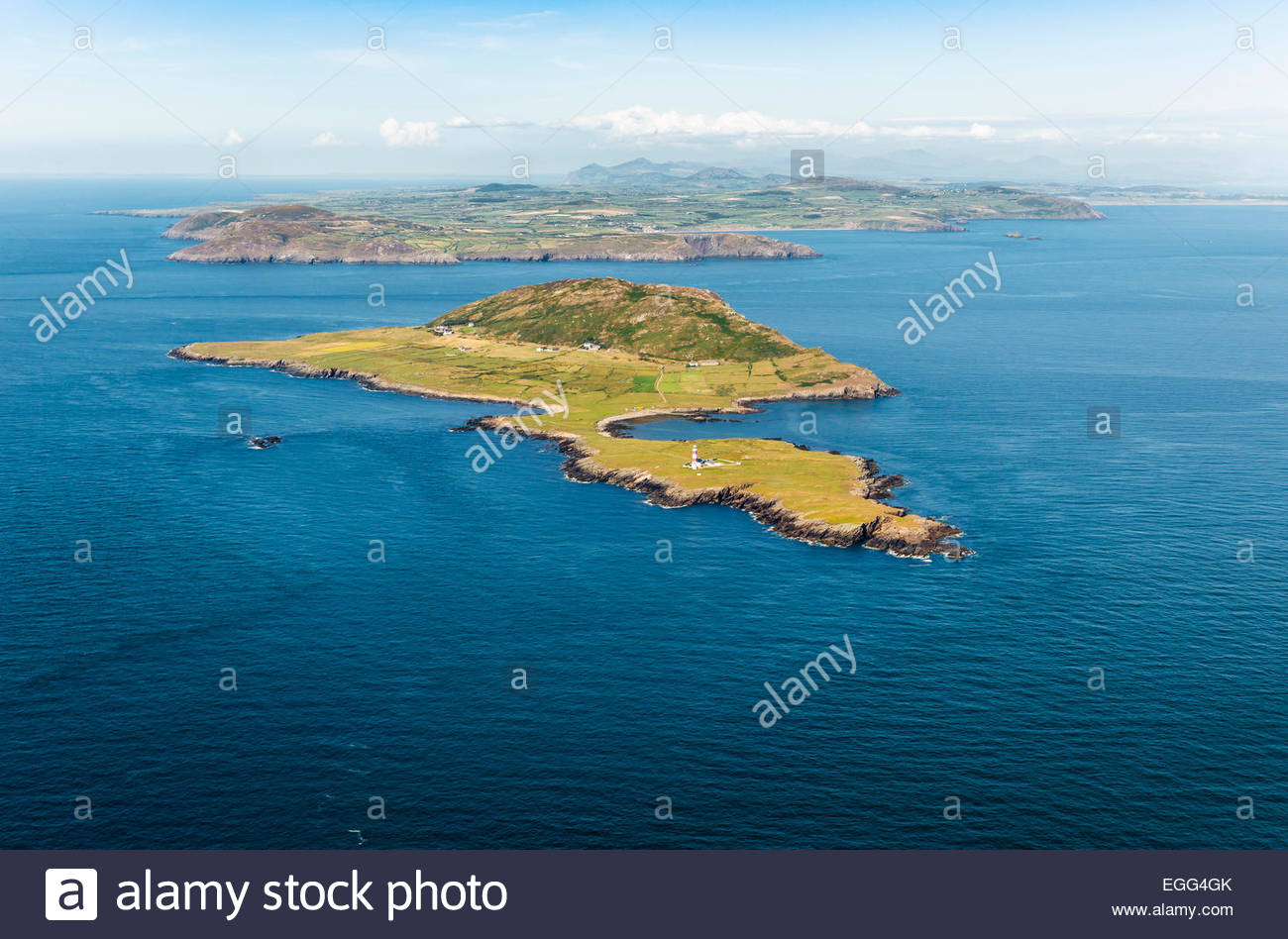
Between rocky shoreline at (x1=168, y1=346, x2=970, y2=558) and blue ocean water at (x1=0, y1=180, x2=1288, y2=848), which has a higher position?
rocky shoreline at (x1=168, y1=346, x2=970, y2=558)

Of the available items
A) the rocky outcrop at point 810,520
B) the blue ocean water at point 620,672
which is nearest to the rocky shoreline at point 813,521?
the rocky outcrop at point 810,520

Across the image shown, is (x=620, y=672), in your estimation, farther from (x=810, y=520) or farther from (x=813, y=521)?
(x=810, y=520)

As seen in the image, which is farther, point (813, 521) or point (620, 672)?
point (813, 521)

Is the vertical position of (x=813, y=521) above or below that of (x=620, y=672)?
above

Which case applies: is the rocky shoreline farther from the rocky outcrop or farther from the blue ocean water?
the blue ocean water

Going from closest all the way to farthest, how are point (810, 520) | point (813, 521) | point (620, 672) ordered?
point (620, 672) → point (813, 521) → point (810, 520)

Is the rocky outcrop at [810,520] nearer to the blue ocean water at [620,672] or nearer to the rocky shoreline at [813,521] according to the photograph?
the rocky shoreline at [813,521]

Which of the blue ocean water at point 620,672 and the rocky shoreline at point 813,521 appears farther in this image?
the rocky shoreline at point 813,521

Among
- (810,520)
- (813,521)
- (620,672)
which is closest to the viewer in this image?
(620,672)

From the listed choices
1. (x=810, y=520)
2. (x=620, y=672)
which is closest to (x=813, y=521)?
(x=810, y=520)

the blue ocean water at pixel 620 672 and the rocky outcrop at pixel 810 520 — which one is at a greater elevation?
the rocky outcrop at pixel 810 520

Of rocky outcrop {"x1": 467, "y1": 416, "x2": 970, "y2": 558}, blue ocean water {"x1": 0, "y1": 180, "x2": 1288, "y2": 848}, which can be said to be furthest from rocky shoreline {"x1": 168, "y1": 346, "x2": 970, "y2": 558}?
blue ocean water {"x1": 0, "y1": 180, "x2": 1288, "y2": 848}

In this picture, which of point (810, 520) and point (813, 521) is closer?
point (813, 521)
